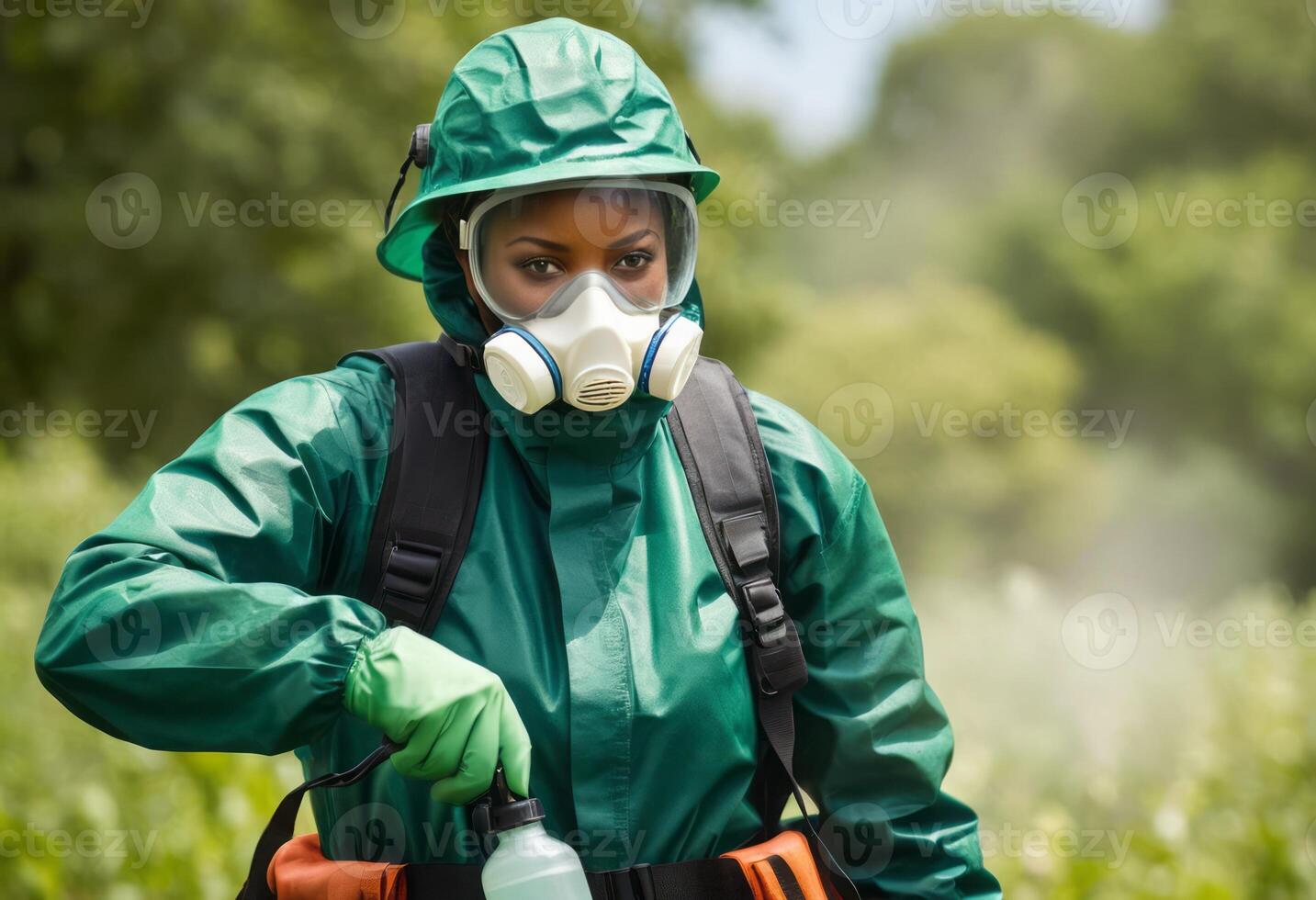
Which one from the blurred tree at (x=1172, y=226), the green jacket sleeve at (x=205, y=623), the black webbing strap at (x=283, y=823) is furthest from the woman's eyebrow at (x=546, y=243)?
the blurred tree at (x=1172, y=226)

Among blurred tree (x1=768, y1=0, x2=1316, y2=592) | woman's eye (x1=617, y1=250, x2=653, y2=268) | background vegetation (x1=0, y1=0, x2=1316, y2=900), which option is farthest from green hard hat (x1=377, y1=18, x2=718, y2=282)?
blurred tree (x1=768, y1=0, x2=1316, y2=592)

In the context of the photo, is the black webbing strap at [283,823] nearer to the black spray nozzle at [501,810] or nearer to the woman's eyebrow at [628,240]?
the black spray nozzle at [501,810]

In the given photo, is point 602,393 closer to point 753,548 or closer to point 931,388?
point 753,548

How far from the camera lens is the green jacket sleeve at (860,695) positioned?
6.84 feet

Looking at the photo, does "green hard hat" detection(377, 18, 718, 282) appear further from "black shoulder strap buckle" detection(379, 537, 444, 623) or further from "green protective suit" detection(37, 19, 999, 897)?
"black shoulder strap buckle" detection(379, 537, 444, 623)

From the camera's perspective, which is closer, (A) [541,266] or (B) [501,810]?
Result: (B) [501,810]

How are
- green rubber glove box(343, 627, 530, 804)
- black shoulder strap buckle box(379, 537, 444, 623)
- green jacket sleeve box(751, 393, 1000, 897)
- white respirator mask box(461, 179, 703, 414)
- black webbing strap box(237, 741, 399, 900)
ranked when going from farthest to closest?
green jacket sleeve box(751, 393, 1000, 897)
white respirator mask box(461, 179, 703, 414)
black shoulder strap buckle box(379, 537, 444, 623)
black webbing strap box(237, 741, 399, 900)
green rubber glove box(343, 627, 530, 804)

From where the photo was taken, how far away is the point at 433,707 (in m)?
1.63

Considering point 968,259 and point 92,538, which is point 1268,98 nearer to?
point 968,259

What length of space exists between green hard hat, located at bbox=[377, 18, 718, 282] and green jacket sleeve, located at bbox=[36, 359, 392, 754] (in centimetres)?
56

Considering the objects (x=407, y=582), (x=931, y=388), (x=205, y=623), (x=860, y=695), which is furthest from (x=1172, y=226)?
(x=205, y=623)

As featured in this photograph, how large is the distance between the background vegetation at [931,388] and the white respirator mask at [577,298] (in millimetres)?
2608

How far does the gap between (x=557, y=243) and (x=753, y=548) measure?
541mm

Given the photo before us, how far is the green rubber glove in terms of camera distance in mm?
1636
